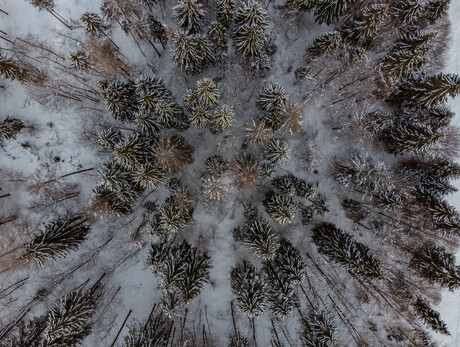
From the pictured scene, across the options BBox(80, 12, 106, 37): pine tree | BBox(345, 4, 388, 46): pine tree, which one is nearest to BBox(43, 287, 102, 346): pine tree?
BBox(80, 12, 106, 37): pine tree

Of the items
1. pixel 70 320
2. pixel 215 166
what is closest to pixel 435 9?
pixel 215 166

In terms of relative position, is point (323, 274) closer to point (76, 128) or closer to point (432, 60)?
point (432, 60)

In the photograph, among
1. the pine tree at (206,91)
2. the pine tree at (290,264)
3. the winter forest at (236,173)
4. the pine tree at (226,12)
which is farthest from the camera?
the winter forest at (236,173)

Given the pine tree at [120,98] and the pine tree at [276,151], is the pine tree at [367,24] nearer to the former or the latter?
the pine tree at [276,151]

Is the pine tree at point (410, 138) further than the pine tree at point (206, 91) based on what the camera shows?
Yes

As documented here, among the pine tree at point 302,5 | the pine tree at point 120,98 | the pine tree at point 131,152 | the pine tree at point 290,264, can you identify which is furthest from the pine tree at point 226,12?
the pine tree at point 290,264

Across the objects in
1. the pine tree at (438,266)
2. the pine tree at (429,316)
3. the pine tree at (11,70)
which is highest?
the pine tree at (11,70)

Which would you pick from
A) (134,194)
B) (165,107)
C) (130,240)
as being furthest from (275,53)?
(130,240)

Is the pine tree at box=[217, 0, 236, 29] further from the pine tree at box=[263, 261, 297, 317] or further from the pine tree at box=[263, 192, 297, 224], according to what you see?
the pine tree at box=[263, 261, 297, 317]
